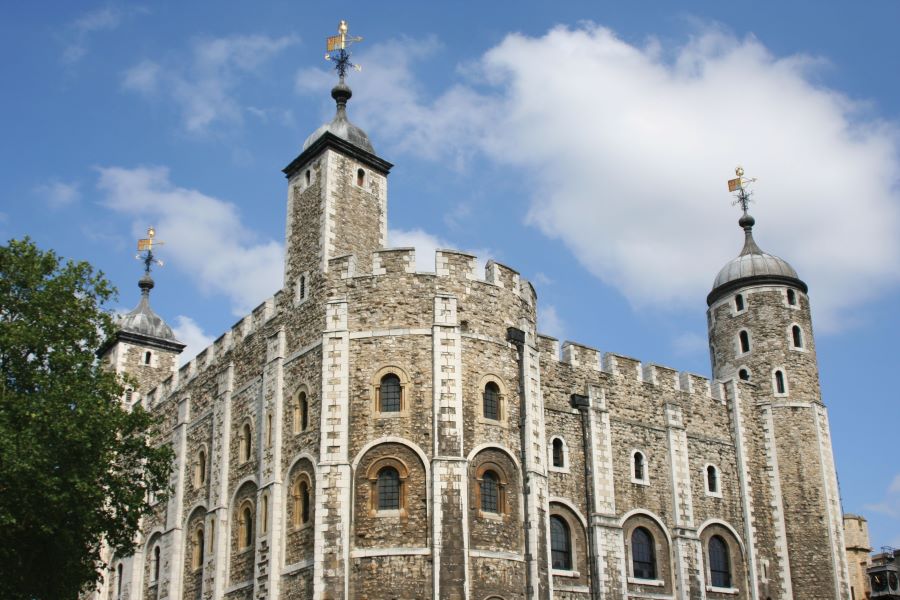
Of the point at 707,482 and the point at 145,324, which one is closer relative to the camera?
the point at 707,482

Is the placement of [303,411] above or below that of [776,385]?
below

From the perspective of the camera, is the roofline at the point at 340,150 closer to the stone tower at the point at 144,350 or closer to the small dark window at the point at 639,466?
the small dark window at the point at 639,466

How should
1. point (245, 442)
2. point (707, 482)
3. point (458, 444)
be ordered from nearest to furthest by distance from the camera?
point (458, 444), point (245, 442), point (707, 482)

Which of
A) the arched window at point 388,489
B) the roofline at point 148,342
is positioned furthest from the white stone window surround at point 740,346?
the roofline at point 148,342

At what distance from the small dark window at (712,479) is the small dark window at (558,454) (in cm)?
601

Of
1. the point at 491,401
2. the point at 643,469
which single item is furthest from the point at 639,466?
the point at 491,401

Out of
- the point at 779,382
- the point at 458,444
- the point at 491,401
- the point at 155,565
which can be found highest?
the point at 779,382

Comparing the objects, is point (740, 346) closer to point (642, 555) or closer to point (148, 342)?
point (642, 555)

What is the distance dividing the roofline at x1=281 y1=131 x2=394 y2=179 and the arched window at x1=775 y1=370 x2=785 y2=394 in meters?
15.5

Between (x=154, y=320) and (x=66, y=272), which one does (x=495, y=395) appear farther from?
(x=154, y=320)

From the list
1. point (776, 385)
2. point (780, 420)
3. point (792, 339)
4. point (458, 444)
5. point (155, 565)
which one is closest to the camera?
point (458, 444)

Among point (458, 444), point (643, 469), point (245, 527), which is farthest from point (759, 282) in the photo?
point (245, 527)

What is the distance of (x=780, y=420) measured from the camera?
35.8 m

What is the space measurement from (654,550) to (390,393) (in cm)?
1071
